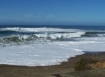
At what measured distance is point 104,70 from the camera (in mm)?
8836

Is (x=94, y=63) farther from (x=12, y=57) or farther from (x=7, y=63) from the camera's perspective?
(x=12, y=57)

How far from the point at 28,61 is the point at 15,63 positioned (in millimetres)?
801

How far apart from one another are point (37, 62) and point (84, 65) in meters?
3.90

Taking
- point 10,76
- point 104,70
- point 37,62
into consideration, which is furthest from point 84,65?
point 37,62

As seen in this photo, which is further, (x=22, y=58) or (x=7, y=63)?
(x=22, y=58)

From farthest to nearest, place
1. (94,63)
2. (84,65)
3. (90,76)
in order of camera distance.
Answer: (94,63)
(84,65)
(90,76)

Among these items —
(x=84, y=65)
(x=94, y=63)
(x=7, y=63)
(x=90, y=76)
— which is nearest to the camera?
(x=90, y=76)

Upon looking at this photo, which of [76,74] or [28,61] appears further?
[28,61]

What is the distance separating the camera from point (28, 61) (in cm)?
1377

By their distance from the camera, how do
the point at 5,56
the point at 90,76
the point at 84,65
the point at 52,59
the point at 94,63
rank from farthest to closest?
the point at 5,56 < the point at 52,59 < the point at 94,63 < the point at 84,65 < the point at 90,76

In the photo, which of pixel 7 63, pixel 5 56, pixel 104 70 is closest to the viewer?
pixel 104 70

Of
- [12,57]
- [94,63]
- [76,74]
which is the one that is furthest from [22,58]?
[76,74]

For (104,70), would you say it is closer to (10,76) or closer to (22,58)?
(10,76)

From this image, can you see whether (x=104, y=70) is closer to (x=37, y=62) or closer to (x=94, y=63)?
(x=94, y=63)
